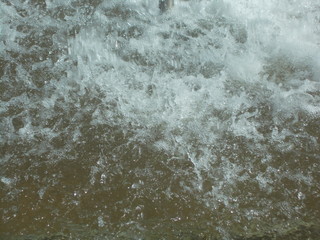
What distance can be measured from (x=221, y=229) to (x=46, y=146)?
1322 mm

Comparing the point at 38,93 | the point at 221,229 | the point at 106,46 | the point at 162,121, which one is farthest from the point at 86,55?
the point at 221,229

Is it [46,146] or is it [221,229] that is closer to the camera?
[221,229]

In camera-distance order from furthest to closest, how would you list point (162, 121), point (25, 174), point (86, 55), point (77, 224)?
point (86, 55) < point (162, 121) < point (25, 174) < point (77, 224)

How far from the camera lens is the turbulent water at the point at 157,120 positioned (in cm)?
271

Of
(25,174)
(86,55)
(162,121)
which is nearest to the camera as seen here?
(25,174)

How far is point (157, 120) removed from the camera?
3273 mm

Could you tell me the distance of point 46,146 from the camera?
304cm

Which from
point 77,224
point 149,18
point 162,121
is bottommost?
point 77,224

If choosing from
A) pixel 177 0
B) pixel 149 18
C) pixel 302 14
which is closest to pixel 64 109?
pixel 149 18

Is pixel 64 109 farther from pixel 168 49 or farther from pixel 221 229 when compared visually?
pixel 221 229

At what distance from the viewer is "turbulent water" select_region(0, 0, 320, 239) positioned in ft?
8.90

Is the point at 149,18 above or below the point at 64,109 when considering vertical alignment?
above

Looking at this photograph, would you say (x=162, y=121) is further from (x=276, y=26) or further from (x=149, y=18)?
(x=276, y=26)

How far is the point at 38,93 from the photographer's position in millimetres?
3389
